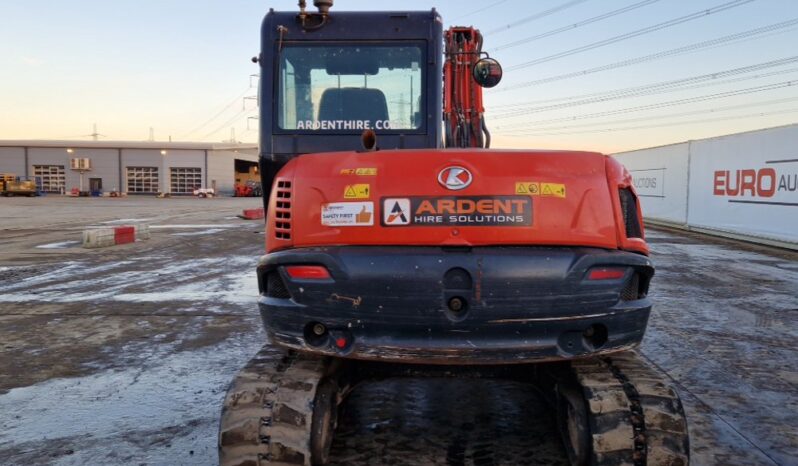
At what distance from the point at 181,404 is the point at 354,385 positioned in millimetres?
1642

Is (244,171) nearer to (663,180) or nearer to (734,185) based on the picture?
(663,180)

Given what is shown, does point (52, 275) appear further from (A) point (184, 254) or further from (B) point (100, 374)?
(B) point (100, 374)

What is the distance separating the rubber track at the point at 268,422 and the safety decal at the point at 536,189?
140cm

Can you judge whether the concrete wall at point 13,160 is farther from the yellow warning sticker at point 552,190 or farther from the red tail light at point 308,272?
the yellow warning sticker at point 552,190

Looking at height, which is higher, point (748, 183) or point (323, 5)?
point (323, 5)

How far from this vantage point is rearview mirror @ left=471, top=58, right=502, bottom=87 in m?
5.12

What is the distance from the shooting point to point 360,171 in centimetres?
321

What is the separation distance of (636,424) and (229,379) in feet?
11.2

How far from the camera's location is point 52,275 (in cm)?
1138

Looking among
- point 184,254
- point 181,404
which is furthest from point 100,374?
point 184,254

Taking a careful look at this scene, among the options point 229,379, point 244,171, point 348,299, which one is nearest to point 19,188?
point 244,171

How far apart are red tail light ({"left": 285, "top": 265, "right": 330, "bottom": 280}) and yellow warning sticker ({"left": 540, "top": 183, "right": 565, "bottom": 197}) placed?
1096 millimetres

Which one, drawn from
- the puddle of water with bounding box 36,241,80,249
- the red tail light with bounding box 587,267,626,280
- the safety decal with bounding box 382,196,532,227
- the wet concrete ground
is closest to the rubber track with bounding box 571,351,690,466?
the red tail light with bounding box 587,267,626,280

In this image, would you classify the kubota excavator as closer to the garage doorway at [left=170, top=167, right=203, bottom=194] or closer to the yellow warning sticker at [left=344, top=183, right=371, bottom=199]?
the yellow warning sticker at [left=344, top=183, right=371, bottom=199]
